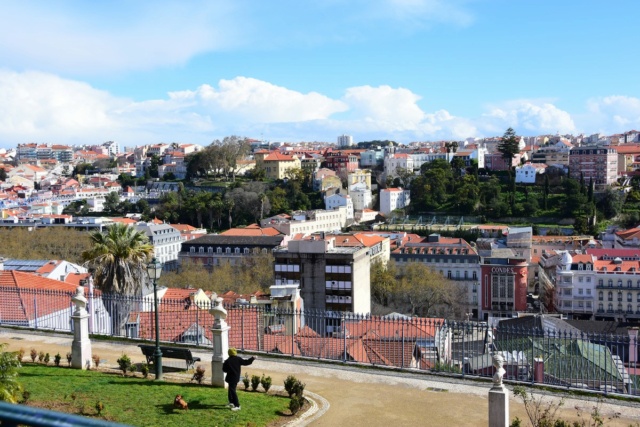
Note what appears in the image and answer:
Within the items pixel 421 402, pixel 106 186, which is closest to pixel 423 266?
pixel 421 402

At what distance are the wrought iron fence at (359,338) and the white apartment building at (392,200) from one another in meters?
72.7

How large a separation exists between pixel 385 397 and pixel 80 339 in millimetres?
6013

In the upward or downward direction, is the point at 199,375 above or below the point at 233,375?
below

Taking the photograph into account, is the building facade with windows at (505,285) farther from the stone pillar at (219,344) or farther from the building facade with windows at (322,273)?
the stone pillar at (219,344)

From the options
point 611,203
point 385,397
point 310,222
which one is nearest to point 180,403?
point 385,397

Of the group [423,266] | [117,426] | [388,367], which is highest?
[117,426]

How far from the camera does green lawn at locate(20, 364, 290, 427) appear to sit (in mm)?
9836

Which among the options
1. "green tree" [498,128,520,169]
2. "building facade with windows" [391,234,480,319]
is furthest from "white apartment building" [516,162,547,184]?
"building facade with windows" [391,234,480,319]

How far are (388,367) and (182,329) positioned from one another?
5.77 m

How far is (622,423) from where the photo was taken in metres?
10.1

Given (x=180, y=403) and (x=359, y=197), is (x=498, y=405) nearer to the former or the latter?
(x=180, y=403)

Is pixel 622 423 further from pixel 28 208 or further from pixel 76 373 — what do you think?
pixel 28 208

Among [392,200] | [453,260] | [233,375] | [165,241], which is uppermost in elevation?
[233,375]

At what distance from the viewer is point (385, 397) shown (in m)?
11.4
